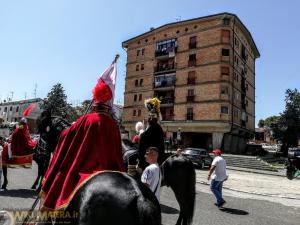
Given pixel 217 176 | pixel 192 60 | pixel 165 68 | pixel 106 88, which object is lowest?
pixel 217 176

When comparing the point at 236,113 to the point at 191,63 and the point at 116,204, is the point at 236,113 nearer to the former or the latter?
the point at 191,63

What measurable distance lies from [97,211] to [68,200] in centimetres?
51

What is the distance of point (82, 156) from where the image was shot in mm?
3266

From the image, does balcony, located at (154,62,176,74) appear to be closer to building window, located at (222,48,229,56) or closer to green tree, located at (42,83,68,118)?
building window, located at (222,48,229,56)

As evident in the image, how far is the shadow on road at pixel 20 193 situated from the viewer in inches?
353

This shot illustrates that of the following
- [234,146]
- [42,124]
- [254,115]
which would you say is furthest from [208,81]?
[42,124]

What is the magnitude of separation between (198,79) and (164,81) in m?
6.45

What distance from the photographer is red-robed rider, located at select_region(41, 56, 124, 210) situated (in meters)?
3.15

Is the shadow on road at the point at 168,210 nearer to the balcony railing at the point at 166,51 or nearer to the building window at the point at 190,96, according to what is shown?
the building window at the point at 190,96

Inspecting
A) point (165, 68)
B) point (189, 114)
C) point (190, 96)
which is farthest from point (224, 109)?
point (165, 68)

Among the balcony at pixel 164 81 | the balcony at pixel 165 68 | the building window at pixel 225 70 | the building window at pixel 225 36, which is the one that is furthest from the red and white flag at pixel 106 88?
the balcony at pixel 165 68

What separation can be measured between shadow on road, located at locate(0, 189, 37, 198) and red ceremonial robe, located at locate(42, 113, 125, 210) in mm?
6427

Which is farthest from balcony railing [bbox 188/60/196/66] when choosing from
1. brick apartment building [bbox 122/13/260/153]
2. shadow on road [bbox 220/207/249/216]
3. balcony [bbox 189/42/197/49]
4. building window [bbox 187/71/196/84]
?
shadow on road [bbox 220/207/249/216]

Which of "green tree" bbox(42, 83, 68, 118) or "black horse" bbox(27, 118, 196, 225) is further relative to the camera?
"green tree" bbox(42, 83, 68, 118)
